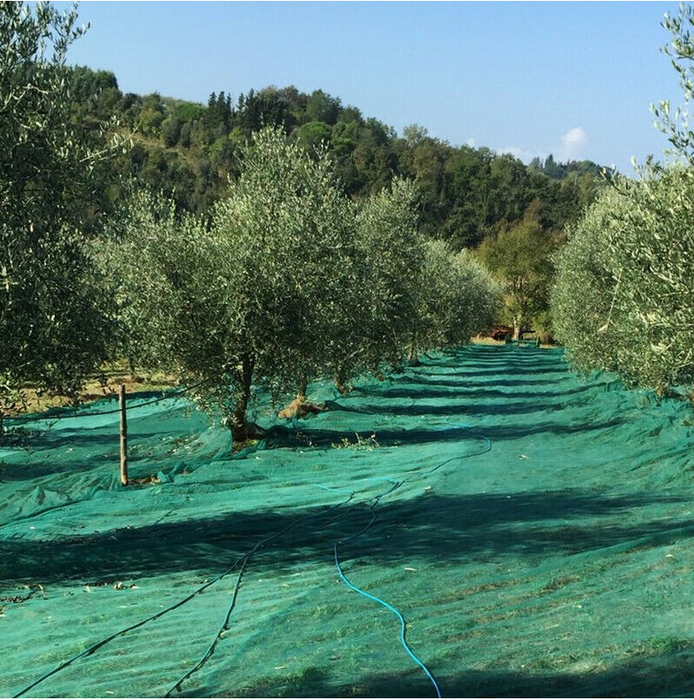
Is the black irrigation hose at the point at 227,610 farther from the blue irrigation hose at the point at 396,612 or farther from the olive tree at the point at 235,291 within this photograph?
the olive tree at the point at 235,291

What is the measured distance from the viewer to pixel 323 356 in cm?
1877

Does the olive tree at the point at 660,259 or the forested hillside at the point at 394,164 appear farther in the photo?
the forested hillside at the point at 394,164

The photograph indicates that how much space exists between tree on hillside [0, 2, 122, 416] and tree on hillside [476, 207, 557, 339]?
69964 mm

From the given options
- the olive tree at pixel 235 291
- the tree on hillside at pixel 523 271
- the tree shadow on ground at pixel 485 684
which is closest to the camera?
the tree shadow on ground at pixel 485 684

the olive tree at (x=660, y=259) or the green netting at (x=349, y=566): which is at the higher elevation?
the olive tree at (x=660, y=259)

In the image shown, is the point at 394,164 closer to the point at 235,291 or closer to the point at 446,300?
the point at 446,300

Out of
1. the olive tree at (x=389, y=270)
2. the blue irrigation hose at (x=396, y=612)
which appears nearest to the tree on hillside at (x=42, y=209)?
the blue irrigation hose at (x=396, y=612)

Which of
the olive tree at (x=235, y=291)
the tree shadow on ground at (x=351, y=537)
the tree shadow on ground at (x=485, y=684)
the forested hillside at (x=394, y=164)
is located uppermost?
the forested hillside at (x=394, y=164)

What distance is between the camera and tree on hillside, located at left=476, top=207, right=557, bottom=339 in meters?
78.0

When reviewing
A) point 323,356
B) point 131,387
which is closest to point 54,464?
point 323,356

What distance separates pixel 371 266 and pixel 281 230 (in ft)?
27.2

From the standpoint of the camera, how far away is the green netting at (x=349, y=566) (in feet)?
22.7

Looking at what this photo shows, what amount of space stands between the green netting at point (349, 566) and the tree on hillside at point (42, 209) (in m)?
1.34

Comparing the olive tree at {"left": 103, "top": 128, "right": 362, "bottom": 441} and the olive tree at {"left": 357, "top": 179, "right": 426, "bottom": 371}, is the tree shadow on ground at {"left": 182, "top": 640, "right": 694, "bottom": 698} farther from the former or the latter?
the olive tree at {"left": 357, "top": 179, "right": 426, "bottom": 371}
